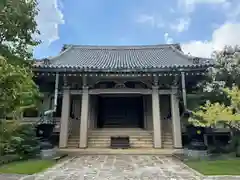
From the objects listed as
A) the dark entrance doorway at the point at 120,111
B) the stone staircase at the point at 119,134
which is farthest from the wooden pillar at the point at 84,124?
the dark entrance doorway at the point at 120,111

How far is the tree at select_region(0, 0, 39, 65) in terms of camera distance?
468cm

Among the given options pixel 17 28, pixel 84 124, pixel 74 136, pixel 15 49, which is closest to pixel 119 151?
pixel 84 124

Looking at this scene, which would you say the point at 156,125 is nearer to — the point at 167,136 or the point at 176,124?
the point at 176,124

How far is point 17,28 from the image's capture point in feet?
16.6

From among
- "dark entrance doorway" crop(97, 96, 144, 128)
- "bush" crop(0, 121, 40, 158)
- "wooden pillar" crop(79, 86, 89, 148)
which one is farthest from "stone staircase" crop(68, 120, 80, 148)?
"bush" crop(0, 121, 40, 158)

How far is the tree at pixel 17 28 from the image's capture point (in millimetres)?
4679

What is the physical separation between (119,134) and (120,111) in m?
2.72

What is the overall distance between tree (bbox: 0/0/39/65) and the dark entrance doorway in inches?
378

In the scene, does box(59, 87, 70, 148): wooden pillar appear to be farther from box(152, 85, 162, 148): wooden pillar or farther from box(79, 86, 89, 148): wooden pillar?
box(152, 85, 162, 148): wooden pillar

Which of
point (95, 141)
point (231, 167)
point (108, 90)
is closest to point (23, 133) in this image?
point (95, 141)

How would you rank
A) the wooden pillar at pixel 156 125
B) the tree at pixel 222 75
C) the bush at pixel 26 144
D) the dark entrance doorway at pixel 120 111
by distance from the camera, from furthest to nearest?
the dark entrance doorway at pixel 120 111 < the wooden pillar at pixel 156 125 < the tree at pixel 222 75 < the bush at pixel 26 144

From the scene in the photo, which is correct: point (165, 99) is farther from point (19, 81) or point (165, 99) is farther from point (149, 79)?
point (19, 81)

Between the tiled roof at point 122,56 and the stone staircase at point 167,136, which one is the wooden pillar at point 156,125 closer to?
the stone staircase at point 167,136

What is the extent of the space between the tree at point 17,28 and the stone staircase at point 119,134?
24.1 feet
